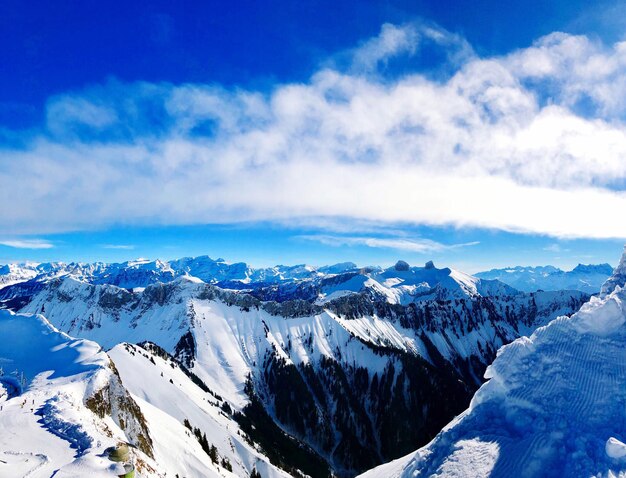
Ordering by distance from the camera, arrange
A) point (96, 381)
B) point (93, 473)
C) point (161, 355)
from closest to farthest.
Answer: point (93, 473) < point (96, 381) < point (161, 355)

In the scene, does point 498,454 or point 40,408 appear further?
point 40,408

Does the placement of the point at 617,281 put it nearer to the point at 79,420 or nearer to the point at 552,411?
the point at 552,411

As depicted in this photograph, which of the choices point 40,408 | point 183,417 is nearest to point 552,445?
point 40,408

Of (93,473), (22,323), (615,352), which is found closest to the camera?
(615,352)

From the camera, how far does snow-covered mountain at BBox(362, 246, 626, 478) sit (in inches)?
559

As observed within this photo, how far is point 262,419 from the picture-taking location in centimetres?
19075

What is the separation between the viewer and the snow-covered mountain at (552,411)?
46.6 ft

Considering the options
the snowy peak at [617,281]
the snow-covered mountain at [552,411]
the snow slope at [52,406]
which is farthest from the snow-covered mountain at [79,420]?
the snowy peak at [617,281]

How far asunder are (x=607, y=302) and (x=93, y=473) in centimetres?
3441

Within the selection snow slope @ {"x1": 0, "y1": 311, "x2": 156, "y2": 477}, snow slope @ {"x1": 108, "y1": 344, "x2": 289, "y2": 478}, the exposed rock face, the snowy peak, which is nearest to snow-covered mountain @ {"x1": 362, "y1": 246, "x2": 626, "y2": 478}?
the snowy peak

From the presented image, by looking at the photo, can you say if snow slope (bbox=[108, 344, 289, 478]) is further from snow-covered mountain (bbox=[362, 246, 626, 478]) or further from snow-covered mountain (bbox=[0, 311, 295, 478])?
snow-covered mountain (bbox=[362, 246, 626, 478])

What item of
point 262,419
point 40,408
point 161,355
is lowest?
point 262,419

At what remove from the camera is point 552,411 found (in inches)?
627

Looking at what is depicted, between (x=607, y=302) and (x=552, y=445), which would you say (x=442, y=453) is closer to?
(x=552, y=445)
